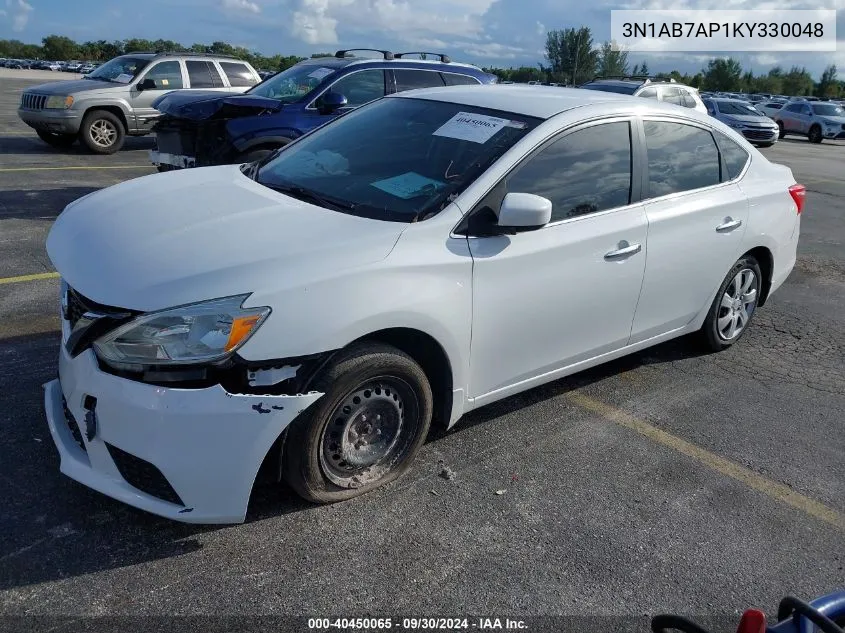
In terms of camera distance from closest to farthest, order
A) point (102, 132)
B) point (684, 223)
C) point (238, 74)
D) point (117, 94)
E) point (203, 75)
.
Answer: point (684, 223), point (117, 94), point (102, 132), point (203, 75), point (238, 74)

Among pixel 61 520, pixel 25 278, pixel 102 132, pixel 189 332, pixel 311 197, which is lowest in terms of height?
pixel 61 520

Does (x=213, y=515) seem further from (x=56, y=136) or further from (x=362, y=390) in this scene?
(x=56, y=136)

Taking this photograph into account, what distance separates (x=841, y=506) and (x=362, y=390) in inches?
91.8

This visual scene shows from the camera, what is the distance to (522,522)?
3.19m

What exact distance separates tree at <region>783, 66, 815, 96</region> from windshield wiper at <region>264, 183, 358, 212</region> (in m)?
96.1

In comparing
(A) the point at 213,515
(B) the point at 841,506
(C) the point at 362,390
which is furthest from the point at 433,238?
(B) the point at 841,506

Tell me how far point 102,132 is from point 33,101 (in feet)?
3.87

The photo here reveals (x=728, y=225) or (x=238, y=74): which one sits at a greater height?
(x=238, y=74)

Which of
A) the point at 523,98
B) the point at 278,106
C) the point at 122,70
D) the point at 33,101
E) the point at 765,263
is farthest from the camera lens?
the point at 122,70

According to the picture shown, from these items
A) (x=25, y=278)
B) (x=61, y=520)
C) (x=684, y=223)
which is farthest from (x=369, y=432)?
(x=25, y=278)

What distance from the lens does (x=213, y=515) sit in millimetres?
2758

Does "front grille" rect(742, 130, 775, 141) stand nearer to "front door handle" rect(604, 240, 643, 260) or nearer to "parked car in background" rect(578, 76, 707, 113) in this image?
"parked car in background" rect(578, 76, 707, 113)

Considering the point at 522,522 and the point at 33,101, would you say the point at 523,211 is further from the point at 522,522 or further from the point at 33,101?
the point at 33,101

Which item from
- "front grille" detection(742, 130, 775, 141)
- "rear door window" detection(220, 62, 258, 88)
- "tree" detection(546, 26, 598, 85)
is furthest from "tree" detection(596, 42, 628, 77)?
"rear door window" detection(220, 62, 258, 88)
